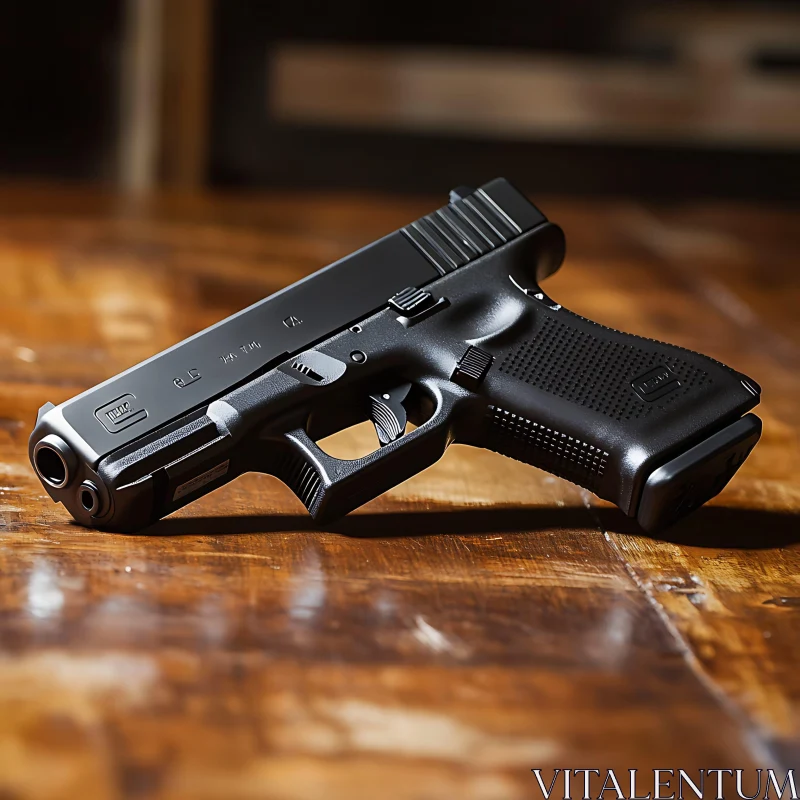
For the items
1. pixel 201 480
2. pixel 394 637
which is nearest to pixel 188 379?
pixel 201 480

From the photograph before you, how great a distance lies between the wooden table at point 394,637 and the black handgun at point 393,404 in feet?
0.16

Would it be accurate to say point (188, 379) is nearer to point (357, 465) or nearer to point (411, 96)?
point (357, 465)

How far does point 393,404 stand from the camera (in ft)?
2.90

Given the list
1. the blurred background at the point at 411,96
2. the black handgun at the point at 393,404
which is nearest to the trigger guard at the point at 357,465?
the black handgun at the point at 393,404

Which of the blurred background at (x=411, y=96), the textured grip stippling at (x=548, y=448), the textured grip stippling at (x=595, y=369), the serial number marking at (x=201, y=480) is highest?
the blurred background at (x=411, y=96)

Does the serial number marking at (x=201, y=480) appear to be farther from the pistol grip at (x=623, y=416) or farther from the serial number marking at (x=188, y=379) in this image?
the pistol grip at (x=623, y=416)

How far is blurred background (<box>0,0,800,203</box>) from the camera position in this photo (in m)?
2.31

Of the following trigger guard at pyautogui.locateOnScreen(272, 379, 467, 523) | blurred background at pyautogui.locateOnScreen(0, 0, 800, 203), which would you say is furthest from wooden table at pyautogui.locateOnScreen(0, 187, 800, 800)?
blurred background at pyautogui.locateOnScreen(0, 0, 800, 203)

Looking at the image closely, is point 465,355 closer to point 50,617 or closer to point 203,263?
point 50,617

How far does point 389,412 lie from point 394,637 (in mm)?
221

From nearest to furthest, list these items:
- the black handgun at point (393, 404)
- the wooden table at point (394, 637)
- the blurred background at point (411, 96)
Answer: the wooden table at point (394, 637) → the black handgun at point (393, 404) → the blurred background at point (411, 96)

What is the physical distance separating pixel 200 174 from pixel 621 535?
67.0 inches

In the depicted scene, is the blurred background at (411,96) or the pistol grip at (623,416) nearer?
the pistol grip at (623,416)

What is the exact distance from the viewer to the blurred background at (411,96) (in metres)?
2.31
